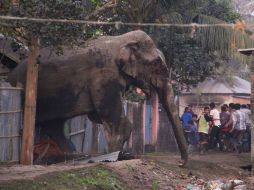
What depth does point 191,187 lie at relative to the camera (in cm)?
1126

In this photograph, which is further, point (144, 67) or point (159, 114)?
point (159, 114)

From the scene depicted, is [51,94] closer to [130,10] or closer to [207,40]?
[130,10]

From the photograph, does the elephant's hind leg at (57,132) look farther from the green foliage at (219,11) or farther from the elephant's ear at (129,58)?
the green foliage at (219,11)

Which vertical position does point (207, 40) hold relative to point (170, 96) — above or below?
above

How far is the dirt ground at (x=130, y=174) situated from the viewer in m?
9.23

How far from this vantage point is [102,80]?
13078mm

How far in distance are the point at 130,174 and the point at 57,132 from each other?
3.68 metres

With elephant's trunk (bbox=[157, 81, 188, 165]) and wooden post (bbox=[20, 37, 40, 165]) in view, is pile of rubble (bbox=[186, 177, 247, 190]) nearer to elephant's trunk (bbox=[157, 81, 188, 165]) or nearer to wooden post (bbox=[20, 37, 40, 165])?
elephant's trunk (bbox=[157, 81, 188, 165])

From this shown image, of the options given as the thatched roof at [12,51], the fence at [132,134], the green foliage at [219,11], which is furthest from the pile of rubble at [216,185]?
the green foliage at [219,11]

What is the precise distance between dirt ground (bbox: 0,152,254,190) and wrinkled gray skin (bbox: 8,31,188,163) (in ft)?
3.12

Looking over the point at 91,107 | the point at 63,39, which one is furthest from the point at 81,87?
the point at 63,39

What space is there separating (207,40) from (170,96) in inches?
216

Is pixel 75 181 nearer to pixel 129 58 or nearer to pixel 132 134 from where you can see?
pixel 129 58

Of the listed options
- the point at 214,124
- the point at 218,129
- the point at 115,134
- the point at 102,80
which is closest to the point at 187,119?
the point at 214,124
